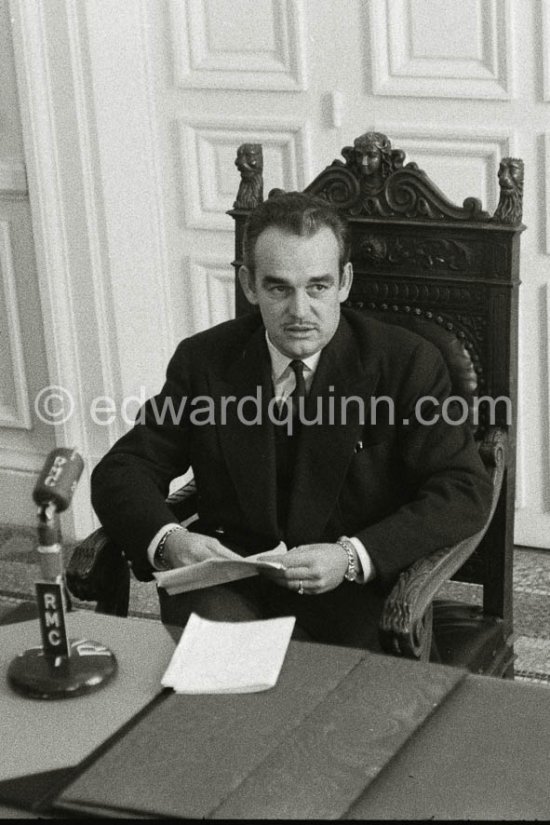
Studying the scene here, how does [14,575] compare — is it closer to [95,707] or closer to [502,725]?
[95,707]

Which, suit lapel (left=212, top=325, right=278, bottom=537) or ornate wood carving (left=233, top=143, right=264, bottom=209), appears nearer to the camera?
suit lapel (left=212, top=325, right=278, bottom=537)

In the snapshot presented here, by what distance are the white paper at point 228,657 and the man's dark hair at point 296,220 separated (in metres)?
0.88

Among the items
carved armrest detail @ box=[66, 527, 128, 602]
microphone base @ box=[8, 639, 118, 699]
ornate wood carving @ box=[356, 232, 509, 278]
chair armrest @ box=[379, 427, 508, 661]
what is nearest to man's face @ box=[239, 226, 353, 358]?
ornate wood carving @ box=[356, 232, 509, 278]

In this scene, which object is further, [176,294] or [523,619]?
[176,294]

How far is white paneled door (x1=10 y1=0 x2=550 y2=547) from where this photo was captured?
3645 mm

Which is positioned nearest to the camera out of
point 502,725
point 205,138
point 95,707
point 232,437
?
point 502,725

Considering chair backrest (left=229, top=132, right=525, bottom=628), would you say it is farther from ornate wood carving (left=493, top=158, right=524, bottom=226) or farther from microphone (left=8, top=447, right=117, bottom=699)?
microphone (left=8, top=447, right=117, bottom=699)

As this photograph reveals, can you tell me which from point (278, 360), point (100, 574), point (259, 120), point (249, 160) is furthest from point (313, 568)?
point (259, 120)

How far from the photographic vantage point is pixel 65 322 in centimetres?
423

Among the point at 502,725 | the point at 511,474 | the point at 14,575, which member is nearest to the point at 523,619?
the point at 511,474

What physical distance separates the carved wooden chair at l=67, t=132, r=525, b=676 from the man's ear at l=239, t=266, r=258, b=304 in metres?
0.18

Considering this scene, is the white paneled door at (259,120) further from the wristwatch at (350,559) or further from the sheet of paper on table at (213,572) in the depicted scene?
the sheet of paper on table at (213,572)

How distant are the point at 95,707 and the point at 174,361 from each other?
1.08 metres

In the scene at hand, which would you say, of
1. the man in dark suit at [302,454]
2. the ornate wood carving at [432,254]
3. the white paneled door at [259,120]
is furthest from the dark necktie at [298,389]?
the white paneled door at [259,120]
